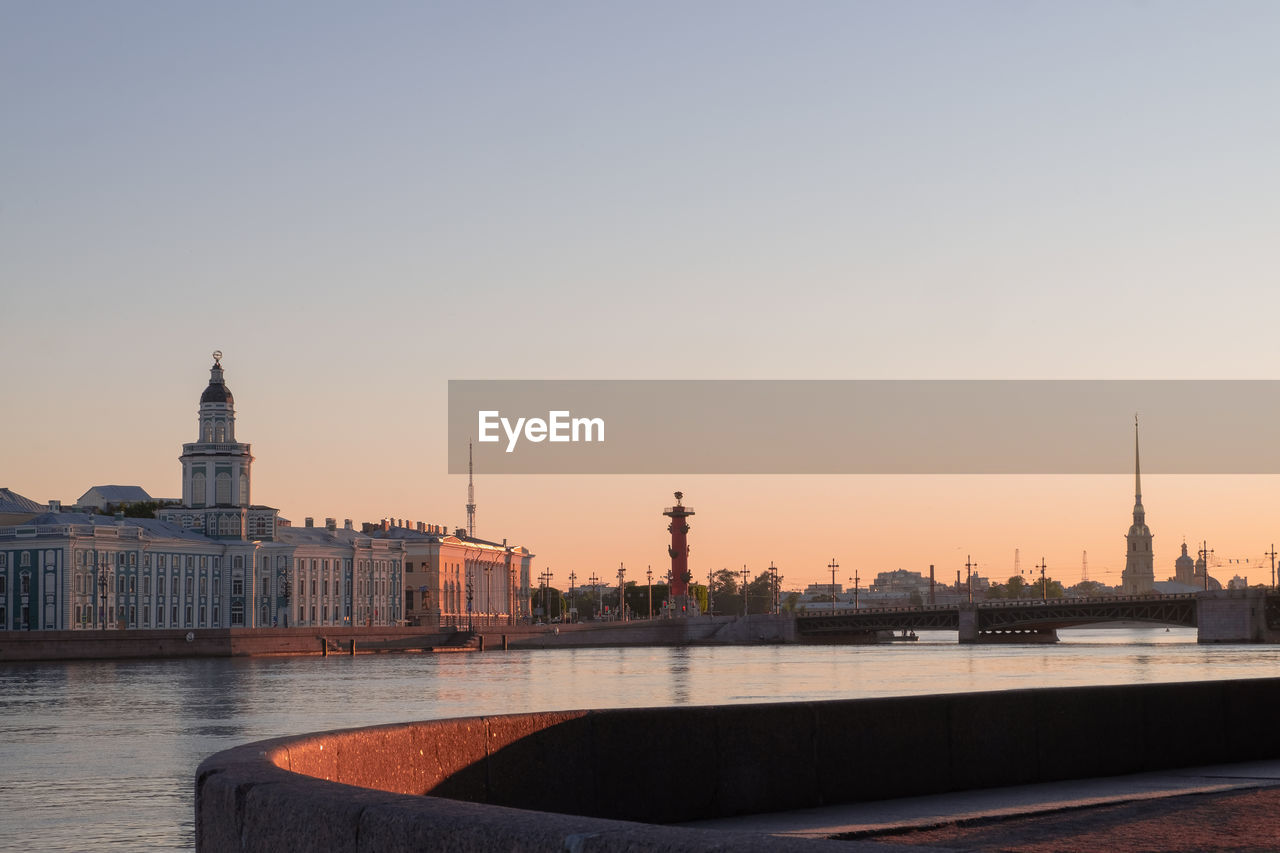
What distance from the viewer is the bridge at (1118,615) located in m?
98.1

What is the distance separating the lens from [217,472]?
10481 cm

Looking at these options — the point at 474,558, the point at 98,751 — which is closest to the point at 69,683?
the point at 98,751

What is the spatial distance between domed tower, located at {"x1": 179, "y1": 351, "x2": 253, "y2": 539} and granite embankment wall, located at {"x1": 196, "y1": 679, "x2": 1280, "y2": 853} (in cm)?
9928

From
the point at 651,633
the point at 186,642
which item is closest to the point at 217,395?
the point at 186,642

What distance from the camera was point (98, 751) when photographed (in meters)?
27.3

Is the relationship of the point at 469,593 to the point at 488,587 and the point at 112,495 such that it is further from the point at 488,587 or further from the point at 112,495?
the point at 112,495

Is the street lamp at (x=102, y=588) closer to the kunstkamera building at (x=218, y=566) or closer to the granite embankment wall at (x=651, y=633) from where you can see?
the kunstkamera building at (x=218, y=566)

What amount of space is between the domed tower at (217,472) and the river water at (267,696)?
17.3 m

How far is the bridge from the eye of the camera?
322ft

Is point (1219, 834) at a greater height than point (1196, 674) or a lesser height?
greater

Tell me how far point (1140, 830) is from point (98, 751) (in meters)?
24.2

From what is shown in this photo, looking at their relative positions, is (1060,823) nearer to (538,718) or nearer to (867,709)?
(867,709)

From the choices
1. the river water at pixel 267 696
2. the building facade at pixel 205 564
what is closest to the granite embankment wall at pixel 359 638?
the river water at pixel 267 696

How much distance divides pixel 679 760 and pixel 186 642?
83.3 m
